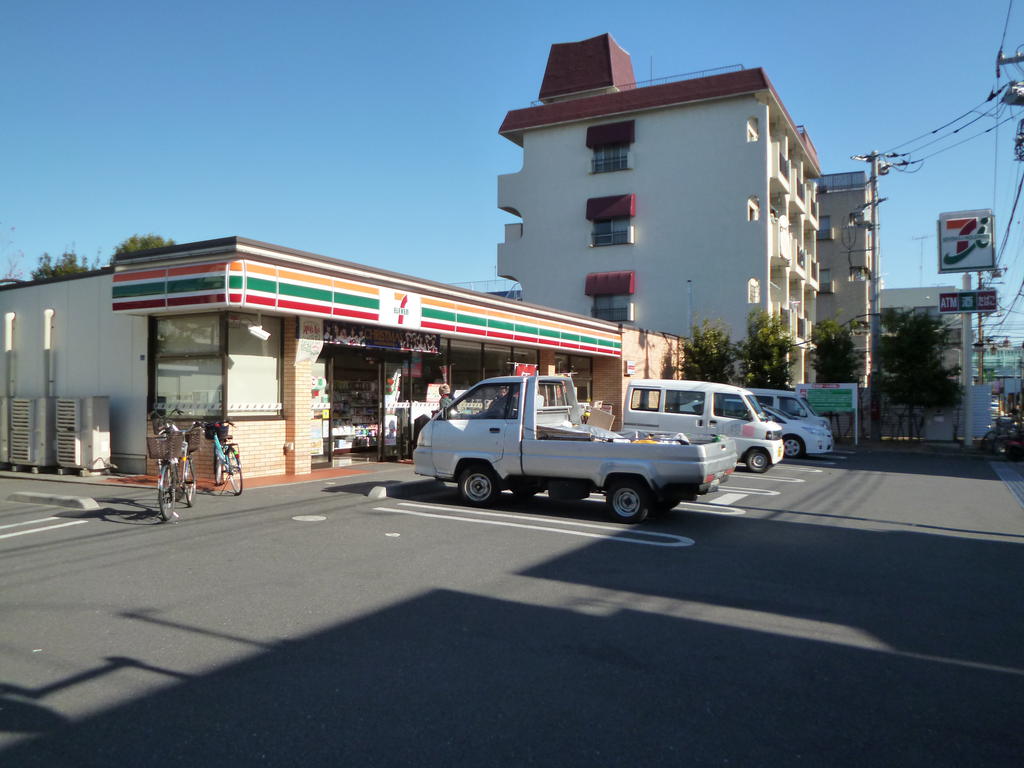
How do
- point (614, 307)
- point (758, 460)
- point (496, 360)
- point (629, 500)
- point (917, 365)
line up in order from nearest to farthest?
Answer: point (629, 500) < point (758, 460) < point (496, 360) < point (917, 365) < point (614, 307)

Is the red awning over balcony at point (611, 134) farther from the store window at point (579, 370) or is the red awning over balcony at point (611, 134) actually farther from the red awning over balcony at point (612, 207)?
the store window at point (579, 370)

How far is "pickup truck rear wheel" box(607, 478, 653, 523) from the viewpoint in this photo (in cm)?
991

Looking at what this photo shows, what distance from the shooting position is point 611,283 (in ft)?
118

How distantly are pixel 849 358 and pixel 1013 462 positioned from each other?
1173 cm

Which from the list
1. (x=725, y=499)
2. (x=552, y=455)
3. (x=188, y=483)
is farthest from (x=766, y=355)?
(x=188, y=483)

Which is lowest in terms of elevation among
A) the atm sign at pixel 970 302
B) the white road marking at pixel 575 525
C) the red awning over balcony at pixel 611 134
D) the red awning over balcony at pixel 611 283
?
the white road marking at pixel 575 525

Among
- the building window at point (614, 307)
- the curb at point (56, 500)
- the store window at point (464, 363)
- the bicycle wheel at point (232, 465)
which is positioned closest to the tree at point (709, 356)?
the building window at point (614, 307)

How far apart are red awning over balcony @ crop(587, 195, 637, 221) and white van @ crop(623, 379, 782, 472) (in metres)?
19.9

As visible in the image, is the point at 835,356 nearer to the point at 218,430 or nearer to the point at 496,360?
the point at 496,360

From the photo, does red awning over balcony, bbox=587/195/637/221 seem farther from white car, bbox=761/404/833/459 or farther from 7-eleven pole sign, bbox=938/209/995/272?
white car, bbox=761/404/833/459

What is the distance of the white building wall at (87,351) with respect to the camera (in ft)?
45.0

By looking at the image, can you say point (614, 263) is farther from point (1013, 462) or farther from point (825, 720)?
point (825, 720)

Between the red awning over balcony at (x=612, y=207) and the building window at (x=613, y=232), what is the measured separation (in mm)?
339

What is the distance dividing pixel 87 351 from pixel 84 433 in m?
2.04
